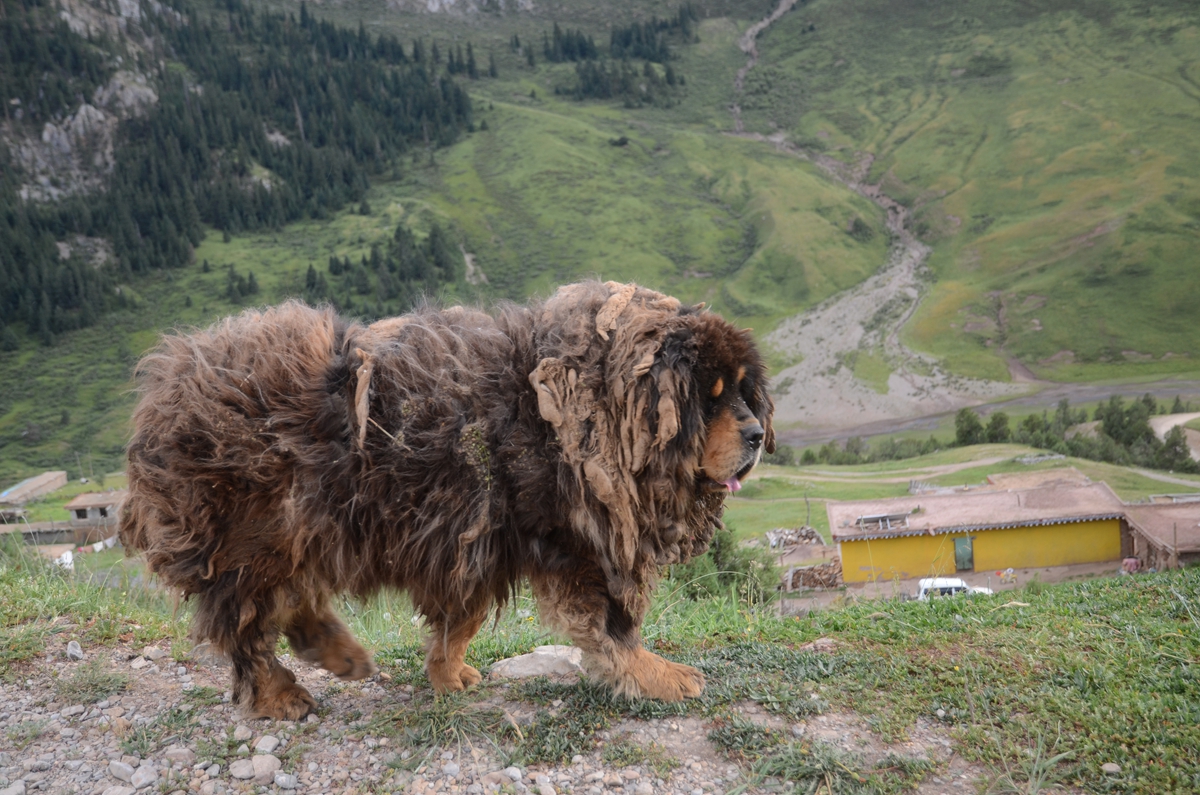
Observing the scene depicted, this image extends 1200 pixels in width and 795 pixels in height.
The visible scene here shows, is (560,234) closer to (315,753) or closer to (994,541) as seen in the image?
(994,541)

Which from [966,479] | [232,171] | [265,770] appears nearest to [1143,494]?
[966,479]

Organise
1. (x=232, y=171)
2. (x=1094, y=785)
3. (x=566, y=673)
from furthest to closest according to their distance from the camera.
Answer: (x=232, y=171)
(x=566, y=673)
(x=1094, y=785)

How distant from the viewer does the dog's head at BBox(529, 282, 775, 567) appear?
429 centimetres

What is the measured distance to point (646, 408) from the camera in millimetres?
4312

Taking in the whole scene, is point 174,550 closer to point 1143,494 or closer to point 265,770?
point 265,770

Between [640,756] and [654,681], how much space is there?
1.76 ft

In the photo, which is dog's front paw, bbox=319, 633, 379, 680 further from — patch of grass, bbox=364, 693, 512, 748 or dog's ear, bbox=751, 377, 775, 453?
dog's ear, bbox=751, 377, 775, 453

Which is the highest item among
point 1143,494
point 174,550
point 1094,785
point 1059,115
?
point 1059,115

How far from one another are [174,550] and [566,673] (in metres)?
2.45

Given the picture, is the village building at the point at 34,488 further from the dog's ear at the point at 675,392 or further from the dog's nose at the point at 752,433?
the dog's nose at the point at 752,433

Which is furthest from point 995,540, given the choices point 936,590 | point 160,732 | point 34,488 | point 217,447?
point 34,488

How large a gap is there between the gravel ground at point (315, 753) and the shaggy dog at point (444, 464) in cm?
31

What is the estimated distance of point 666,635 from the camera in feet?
19.0

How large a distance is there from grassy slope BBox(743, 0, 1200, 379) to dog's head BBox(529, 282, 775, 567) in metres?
87.1
